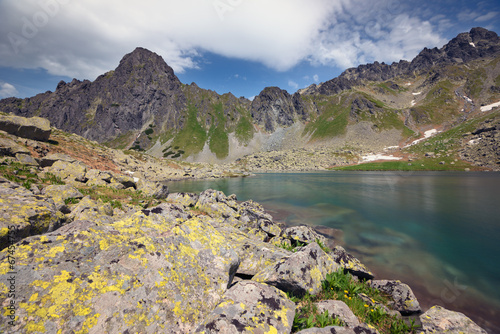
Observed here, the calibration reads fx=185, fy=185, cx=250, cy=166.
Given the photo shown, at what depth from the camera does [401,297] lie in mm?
10445

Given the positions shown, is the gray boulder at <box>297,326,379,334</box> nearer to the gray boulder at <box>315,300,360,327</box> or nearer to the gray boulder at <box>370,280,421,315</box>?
the gray boulder at <box>315,300,360,327</box>

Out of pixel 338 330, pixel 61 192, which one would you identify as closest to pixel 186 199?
pixel 61 192

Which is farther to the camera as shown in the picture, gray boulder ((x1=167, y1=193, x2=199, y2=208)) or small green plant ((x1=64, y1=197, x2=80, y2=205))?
gray boulder ((x1=167, y1=193, x2=199, y2=208))

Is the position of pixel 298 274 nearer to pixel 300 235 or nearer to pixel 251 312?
pixel 251 312

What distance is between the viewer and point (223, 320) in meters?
4.91

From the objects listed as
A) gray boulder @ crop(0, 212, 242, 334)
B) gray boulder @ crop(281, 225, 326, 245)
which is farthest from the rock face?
gray boulder @ crop(0, 212, 242, 334)

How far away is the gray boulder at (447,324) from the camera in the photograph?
7.64 m

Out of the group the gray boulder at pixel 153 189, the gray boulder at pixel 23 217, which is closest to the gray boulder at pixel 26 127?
the gray boulder at pixel 153 189

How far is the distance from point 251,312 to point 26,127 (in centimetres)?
4733

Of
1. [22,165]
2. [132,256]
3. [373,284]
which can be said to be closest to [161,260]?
[132,256]

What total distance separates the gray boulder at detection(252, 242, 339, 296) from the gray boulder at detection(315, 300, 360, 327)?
2.86 feet

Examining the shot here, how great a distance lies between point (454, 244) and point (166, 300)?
2929 cm

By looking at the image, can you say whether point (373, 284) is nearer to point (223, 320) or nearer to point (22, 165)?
point (223, 320)

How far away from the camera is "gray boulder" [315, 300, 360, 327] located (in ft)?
20.9
